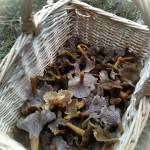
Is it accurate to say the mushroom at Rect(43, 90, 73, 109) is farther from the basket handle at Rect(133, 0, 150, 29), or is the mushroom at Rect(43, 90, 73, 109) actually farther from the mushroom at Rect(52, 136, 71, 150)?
the basket handle at Rect(133, 0, 150, 29)

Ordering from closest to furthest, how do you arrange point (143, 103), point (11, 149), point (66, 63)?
point (11, 149), point (143, 103), point (66, 63)

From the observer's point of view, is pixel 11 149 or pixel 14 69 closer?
pixel 11 149

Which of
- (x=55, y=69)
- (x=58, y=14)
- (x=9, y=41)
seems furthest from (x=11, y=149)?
(x=9, y=41)

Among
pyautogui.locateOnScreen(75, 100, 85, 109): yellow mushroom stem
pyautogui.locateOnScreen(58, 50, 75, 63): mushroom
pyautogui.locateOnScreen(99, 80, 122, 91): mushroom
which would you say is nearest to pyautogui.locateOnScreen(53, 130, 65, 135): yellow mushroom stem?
pyautogui.locateOnScreen(75, 100, 85, 109): yellow mushroom stem

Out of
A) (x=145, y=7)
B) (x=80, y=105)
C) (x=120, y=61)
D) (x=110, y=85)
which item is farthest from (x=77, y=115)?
(x=145, y=7)

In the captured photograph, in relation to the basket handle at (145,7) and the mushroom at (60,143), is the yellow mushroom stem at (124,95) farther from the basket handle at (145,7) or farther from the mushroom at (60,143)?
the basket handle at (145,7)

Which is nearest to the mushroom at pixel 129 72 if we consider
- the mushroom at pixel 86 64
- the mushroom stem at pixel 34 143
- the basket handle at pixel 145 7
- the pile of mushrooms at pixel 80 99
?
the pile of mushrooms at pixel 80 99

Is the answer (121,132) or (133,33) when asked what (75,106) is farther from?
(133,33)
